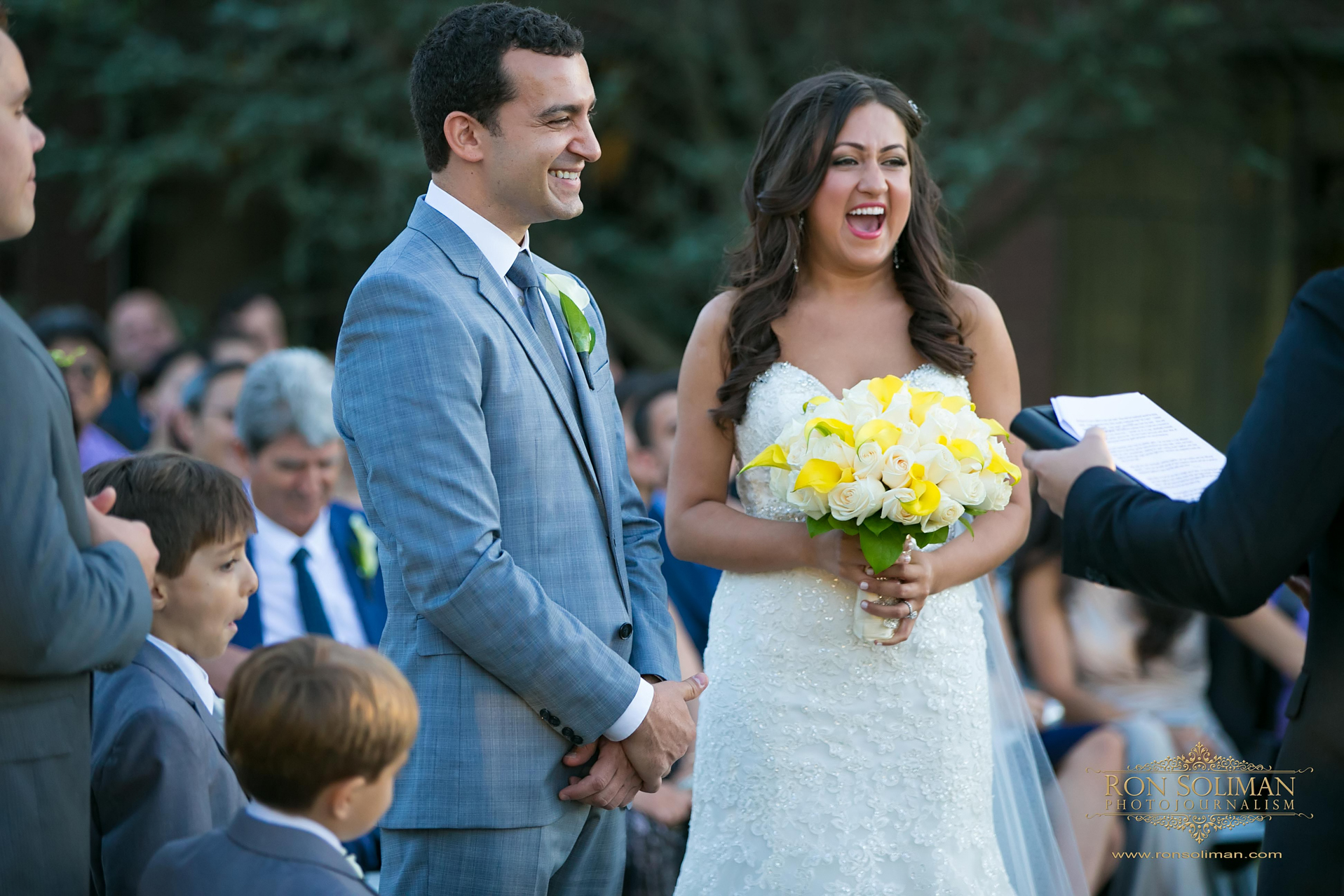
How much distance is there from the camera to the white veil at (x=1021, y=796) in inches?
140

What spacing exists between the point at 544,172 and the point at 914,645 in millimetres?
1566

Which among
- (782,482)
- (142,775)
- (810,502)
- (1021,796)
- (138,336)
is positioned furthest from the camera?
(138,336)

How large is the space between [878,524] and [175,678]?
155cm

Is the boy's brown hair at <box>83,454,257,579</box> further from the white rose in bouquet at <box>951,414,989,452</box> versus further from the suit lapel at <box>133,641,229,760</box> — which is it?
the white rose in bouquet at <box>951,414,989,452</box>

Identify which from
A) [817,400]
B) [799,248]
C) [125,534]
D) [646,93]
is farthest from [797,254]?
[646,93]

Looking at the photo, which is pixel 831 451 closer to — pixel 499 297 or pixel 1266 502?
pixel 499 297

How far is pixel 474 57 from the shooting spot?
2.82m

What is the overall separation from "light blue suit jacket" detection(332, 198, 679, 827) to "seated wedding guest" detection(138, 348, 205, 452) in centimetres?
375

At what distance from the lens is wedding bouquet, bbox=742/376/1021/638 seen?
116 inches

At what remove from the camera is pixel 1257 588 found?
233 cm

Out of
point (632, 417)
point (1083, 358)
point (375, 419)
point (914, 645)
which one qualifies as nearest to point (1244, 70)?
point (1083, 358)

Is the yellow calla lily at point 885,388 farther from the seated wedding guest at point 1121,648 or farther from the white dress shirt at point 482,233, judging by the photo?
the seated wedding guest at point 1121,648

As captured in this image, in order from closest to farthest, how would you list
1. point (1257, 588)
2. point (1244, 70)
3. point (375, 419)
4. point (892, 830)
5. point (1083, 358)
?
point (1257, 588)
point (375, 419)
point (892, 830)
point (1244, 70)
point (1083, 358)

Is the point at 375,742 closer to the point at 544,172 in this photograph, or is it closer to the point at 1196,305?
the point at 544,172
